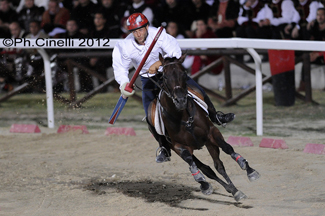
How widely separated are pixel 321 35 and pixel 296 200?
669 cm

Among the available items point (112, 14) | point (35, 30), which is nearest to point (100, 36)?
point (112, 14)

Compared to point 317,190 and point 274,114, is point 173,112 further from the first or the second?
point 274,114

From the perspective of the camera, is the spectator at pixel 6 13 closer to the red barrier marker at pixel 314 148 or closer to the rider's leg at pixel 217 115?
the red barrier marker at pixel 314 148

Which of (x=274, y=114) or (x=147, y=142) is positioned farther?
(x=274, y=114)

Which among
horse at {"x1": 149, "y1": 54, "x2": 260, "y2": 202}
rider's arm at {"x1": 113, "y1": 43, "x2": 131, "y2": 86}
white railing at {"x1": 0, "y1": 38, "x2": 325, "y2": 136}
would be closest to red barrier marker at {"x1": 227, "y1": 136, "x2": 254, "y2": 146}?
white railing at {"x1": 0, "y1": 38, "x2": 325, "y2": 136}

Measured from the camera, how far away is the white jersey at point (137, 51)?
5906mm

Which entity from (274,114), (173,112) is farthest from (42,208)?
(274,114)

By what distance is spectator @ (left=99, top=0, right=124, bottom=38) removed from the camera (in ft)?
42.4

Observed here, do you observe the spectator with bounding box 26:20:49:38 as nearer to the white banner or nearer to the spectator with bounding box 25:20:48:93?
the spectator with bounding box 25:20:48:93

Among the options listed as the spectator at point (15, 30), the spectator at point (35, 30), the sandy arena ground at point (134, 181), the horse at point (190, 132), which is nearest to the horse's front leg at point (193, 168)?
the horse at point (190, 132)

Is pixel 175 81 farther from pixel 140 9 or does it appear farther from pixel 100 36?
pixel 140 9

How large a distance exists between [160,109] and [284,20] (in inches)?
282

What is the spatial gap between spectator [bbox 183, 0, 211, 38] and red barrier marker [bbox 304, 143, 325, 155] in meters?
6.36

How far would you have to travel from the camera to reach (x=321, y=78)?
12.5m
